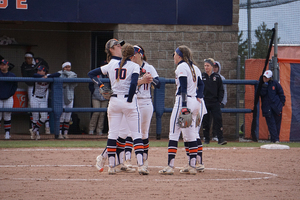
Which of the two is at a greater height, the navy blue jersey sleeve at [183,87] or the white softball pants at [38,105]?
the navy blue jersey sleeve at [183,87]

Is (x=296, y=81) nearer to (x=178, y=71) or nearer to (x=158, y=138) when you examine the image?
(x=158, y=138)

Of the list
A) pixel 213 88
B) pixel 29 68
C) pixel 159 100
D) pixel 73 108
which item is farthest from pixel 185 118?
pixel 29 68

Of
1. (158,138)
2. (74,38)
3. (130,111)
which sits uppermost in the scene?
(74,38)

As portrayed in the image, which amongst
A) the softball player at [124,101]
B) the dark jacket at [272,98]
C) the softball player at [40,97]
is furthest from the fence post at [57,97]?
the dark jacket at [272,98]

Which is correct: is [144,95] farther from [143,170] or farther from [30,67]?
[30,67]

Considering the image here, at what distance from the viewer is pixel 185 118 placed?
20.9 ft

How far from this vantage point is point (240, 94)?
41.7 ft

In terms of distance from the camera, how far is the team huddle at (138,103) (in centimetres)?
643

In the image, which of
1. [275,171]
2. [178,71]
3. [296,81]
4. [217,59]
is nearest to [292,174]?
[275,171]

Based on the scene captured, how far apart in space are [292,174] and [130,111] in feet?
8.76

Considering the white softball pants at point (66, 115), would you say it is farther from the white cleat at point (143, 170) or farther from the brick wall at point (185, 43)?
the white cleat at point (143, 170)

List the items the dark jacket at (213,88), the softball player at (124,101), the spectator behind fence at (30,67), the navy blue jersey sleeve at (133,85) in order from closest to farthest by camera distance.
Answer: the navy blue jersey sleeve at (133,85) < the softball player at (124,101) < the dark jacket at (213,88) < the spectator behind fence at (30,67)

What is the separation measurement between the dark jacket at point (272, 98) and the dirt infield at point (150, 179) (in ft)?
8.32

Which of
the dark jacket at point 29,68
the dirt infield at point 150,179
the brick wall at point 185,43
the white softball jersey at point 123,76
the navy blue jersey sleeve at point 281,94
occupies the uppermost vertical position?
the brick wall at point 185,43
